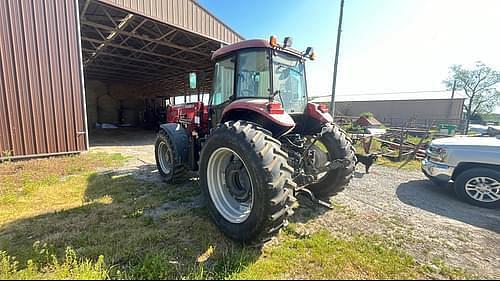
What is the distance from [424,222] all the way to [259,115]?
2754 mm

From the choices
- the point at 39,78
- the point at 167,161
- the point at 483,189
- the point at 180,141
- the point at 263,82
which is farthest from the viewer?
the point at 39,78

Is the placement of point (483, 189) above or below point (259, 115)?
below

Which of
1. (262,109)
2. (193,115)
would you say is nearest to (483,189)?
(262,109)

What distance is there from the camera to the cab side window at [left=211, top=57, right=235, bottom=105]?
3557 mm

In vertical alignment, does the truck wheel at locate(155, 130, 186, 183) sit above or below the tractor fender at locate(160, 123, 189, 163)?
below

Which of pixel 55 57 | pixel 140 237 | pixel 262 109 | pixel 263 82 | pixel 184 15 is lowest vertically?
pixel 140 237

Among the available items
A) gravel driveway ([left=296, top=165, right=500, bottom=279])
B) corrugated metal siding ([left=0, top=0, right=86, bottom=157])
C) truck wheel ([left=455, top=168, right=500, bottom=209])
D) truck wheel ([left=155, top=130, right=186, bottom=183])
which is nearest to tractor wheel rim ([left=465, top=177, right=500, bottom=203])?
truck wheel ([left=455, top=168, right=500, bottom=209])

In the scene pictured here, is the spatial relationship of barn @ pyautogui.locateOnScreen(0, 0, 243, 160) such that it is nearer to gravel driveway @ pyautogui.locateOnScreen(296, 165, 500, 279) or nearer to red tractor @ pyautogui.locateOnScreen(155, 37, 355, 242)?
red tractor @ pyautogui.locateOnScreen(155, 37, 355, 242)

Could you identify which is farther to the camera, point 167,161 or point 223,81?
point 167,161

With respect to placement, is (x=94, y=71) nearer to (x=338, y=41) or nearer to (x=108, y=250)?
(x=338, y=41)

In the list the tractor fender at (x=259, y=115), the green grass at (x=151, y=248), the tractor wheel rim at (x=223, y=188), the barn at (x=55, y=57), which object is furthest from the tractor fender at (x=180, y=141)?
the tractor wheel rim at (x=223, y=188)

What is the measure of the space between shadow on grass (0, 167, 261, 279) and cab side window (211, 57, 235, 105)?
1.77m

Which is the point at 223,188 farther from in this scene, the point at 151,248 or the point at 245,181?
the point at 151,248

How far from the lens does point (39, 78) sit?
20.7ft
